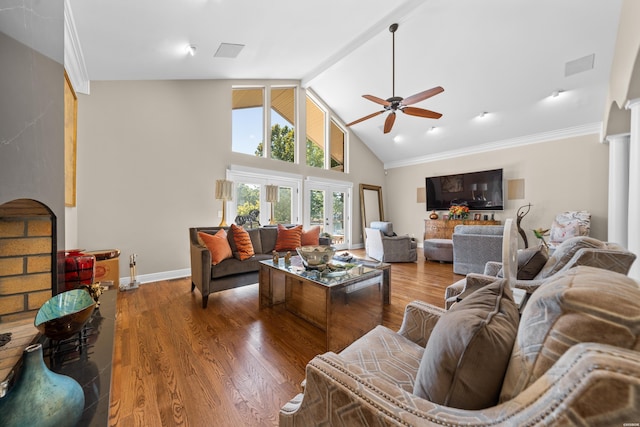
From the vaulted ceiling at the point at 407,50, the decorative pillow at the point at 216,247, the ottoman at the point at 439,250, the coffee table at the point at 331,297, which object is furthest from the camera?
the ottoman at the point at 439,250

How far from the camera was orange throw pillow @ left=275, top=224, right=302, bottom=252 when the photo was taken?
3.88 m

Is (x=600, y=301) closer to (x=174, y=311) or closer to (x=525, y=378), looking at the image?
(x=525, y=378)

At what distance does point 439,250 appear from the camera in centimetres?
502

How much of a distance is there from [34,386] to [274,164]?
15.3 feet

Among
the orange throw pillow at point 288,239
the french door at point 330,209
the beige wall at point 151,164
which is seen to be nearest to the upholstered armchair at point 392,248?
the french door at point 330,209

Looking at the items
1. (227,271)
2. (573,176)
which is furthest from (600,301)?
(573,176)

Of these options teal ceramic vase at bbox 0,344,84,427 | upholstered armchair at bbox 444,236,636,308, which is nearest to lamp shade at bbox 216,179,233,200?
teal ceramic vase at bbox 0,344,84,427

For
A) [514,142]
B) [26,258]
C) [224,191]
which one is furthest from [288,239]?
[514,142]

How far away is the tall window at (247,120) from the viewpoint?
4.72m

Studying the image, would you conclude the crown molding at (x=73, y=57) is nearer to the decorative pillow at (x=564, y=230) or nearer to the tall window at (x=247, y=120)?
the tall window at (x=247, y=120)

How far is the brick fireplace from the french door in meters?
4.43

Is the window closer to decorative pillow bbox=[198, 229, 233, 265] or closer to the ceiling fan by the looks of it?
decorative pillow bbox=[198, 229, 233, 265]

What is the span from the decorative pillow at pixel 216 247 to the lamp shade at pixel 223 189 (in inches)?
48.2

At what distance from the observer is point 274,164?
205 inches
